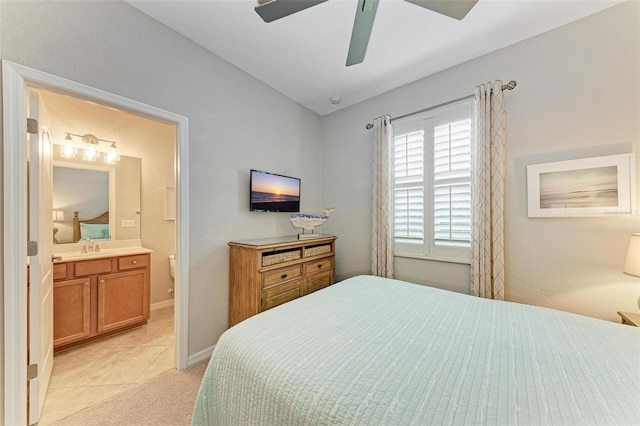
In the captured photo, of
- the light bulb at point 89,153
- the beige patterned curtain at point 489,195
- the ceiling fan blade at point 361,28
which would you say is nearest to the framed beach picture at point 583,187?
the beige patterned curtain at point 489,195

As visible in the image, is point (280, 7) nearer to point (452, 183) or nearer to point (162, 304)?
point (452, 183)

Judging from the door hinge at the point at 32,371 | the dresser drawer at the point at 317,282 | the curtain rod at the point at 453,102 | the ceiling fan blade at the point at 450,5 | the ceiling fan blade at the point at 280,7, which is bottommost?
the door hinge at the point at 32,371

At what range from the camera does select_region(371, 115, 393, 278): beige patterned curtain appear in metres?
2.72

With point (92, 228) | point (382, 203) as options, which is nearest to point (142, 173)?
point (92, 228)

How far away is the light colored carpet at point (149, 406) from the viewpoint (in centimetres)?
151

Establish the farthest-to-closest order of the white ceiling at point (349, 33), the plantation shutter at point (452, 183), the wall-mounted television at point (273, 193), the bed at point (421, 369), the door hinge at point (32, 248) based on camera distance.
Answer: the wall-mounted television at point (273, 193)
the plantation shutter at point (452, 183)
the white ceiling at point (349, 33)
the door hinge at point (32, 248)
the bed at point (421, 369)

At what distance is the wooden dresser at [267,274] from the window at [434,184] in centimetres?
111

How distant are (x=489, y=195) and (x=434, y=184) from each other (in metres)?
0.52

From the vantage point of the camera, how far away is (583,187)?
177cm

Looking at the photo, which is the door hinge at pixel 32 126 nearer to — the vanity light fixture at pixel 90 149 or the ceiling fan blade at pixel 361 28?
the vanity light fixture at pixel 90 149

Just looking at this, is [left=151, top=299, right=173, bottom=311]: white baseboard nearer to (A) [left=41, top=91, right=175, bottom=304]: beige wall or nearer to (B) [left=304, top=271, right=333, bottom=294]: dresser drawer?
(A) [left=41, top=91, right=175, bottom=304]: beige wall

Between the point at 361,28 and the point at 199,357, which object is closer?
the point at 361,28

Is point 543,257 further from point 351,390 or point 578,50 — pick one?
point 351,390

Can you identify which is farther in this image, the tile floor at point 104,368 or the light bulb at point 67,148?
the light bulb at point 67,148
